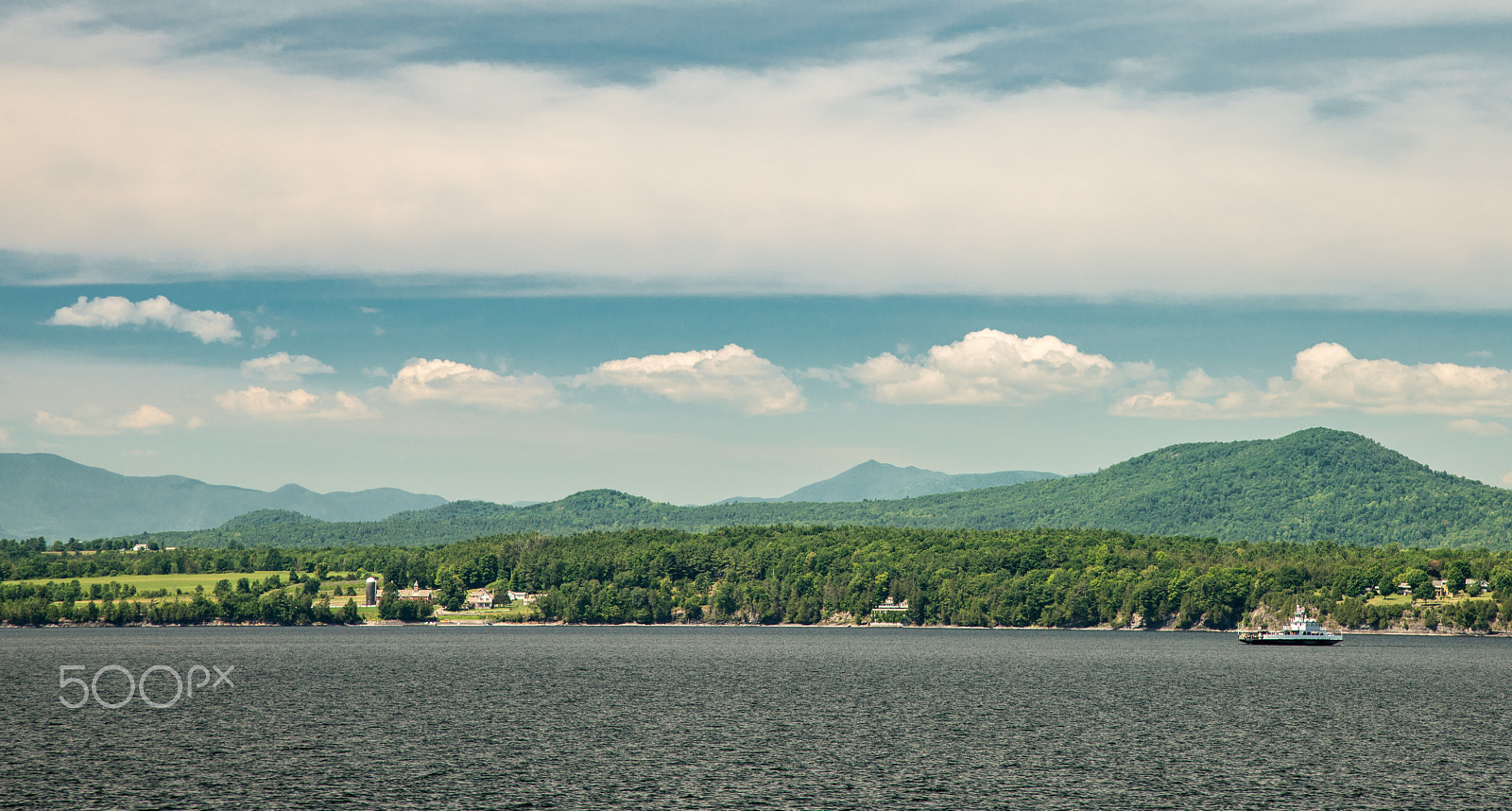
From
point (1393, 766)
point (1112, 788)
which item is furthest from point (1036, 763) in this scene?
point (1393, 766)

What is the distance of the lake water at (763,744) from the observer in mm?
82688

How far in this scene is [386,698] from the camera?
5807 inches

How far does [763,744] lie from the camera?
108 m

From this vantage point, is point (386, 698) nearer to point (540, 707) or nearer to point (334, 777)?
→ point (540, 707)

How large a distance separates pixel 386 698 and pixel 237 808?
72587 mm
